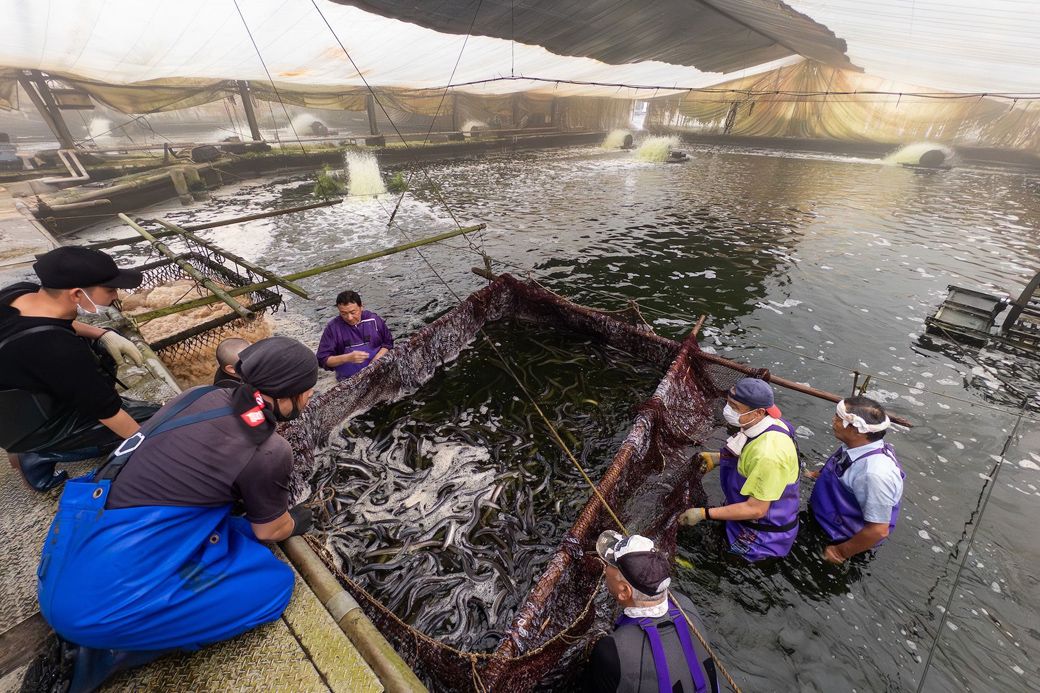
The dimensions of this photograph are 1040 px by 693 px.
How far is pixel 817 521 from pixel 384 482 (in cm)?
551

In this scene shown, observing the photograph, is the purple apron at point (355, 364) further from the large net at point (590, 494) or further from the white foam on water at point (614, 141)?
the white foam on water at point (614, 141)

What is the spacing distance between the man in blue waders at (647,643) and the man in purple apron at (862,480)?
270 centimetres

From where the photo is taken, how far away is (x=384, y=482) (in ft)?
17.6

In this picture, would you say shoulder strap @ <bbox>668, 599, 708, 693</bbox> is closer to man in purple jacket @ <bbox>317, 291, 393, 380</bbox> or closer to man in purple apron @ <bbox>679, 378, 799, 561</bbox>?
man in purple apron @ <bbox>679, 378, 799, 561</bbox>

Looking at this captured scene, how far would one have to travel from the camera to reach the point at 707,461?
5418 millimetres

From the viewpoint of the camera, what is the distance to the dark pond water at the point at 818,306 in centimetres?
406

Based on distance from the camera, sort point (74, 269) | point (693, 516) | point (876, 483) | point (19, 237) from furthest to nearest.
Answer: point (19, 237) → point (693, 516) → point (876, 483) → point (74, 269)

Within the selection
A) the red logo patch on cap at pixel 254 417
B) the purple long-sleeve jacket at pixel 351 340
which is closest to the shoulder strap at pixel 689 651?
the red logo patch on cap at pixel 254 417

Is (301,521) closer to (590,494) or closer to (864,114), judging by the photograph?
(590,494)

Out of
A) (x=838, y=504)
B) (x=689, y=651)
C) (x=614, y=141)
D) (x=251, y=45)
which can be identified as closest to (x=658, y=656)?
(x=689, y=651)

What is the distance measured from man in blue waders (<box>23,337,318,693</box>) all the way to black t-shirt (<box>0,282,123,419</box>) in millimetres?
1290

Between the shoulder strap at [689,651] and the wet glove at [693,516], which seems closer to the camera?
the shoulder strap at [689,651]

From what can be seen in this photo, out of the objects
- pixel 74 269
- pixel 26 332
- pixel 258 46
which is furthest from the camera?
pixel 258 46

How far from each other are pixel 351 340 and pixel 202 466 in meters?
4.61
